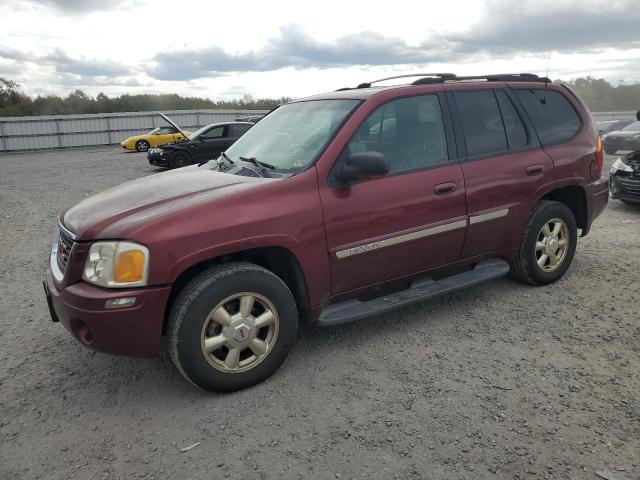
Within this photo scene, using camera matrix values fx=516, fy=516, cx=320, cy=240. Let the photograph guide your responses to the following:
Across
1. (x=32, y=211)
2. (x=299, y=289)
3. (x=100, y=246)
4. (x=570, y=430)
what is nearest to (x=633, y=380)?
(x=570, y=430)

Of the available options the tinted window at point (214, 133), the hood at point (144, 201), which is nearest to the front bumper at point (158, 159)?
the tinted window at point (214, 133)

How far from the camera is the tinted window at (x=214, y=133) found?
15.3m

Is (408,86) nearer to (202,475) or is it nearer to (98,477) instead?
(202,475)

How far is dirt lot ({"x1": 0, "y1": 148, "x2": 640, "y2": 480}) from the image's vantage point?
96.6 inches

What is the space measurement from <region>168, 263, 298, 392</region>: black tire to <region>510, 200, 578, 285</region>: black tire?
2.24m

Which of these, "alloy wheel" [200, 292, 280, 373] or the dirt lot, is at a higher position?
"alloy wheel" [200, 292, 280, 373]

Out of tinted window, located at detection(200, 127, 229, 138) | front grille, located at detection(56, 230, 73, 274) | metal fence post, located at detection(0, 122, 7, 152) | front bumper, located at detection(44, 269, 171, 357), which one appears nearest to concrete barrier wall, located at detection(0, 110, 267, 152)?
metal fence post, located at detection(0, 122, 7, 152)

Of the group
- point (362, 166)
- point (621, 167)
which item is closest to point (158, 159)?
point (621, 167)

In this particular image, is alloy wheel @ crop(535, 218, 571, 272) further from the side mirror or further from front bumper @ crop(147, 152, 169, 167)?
front bumper @ crop(147, 152, 169, 167)

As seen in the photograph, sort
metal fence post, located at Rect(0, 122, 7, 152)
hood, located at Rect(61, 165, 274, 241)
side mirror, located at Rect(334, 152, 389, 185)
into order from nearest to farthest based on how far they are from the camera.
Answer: hood, located at Rect(61, 165, 274, 241) < side mirror, located at Rect(334, 152, 389, 185) < metal fence post, located at Rect(0, 122, 7, 152)

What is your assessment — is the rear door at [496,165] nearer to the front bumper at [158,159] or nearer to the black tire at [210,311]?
the black tire at [210,311]

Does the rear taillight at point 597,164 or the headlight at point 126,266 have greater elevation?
the rear taillight at point 597,164

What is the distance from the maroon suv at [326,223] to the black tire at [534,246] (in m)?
0.02

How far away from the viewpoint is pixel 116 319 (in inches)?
109
